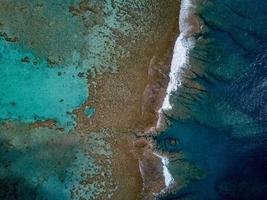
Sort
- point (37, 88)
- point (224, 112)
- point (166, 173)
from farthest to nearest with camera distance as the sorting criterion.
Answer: point (224, 112) < point (37, 88) < point (166, 173)

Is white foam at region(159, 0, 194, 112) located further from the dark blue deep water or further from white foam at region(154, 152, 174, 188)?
white foam at region(154, 152, 174, 188)

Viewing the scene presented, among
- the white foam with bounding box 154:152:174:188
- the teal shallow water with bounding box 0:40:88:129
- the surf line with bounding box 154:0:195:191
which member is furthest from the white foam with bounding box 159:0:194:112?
the teal shallow water with bounding box 0:40:88:129

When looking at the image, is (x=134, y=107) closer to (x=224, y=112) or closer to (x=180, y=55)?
(x=180, y=55)

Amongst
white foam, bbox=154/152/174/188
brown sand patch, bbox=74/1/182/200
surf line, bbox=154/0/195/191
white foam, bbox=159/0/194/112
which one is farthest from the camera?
white foam, bbox=159/0/194/112

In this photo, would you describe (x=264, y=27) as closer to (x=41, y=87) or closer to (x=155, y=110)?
(x=155, y=110)

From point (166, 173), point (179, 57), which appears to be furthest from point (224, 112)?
point (166, 173)

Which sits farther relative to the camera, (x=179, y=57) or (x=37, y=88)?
(x=179, y=57)

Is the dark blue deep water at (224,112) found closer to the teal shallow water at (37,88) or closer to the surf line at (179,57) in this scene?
the surf line at (179,57)

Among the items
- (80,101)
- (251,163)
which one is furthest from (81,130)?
(251,163)

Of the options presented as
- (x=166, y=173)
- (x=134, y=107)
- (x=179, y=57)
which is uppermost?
(x=179, y=57)
